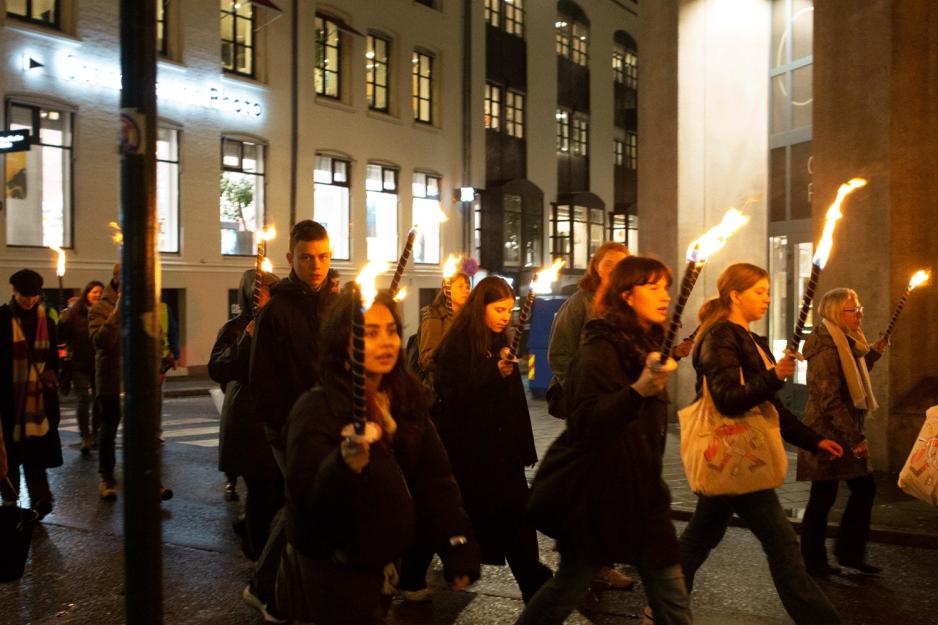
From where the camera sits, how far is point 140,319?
134 inches

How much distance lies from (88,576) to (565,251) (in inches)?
1281

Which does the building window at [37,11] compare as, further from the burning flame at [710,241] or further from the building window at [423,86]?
the burning flame at [710,241]

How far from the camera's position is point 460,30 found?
31547 millimetres

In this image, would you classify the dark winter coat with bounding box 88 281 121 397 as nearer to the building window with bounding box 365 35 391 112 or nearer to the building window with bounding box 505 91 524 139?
the building window with bounding box 365 35 391 112

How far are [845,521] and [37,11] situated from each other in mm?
19028

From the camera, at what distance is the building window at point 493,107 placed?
109ft

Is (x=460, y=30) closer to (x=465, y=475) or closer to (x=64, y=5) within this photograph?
(x=64, y=5)

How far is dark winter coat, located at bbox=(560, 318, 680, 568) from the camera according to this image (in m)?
3.72

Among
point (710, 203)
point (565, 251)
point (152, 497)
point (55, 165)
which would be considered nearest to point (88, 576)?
point (152, 497)

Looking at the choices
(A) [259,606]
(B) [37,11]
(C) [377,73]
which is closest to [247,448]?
(A) [259,606]

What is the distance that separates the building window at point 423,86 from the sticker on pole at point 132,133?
27.2 m

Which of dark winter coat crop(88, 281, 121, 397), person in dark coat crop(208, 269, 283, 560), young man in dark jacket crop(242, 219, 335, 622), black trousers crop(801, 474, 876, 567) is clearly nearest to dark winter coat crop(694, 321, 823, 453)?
black trousers crop(801, 474, 876, 567)

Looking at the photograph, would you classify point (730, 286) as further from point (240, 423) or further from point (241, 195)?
point (241, 195)

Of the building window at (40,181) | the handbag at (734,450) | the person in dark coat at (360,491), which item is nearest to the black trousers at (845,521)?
the handbag at (734,450)
